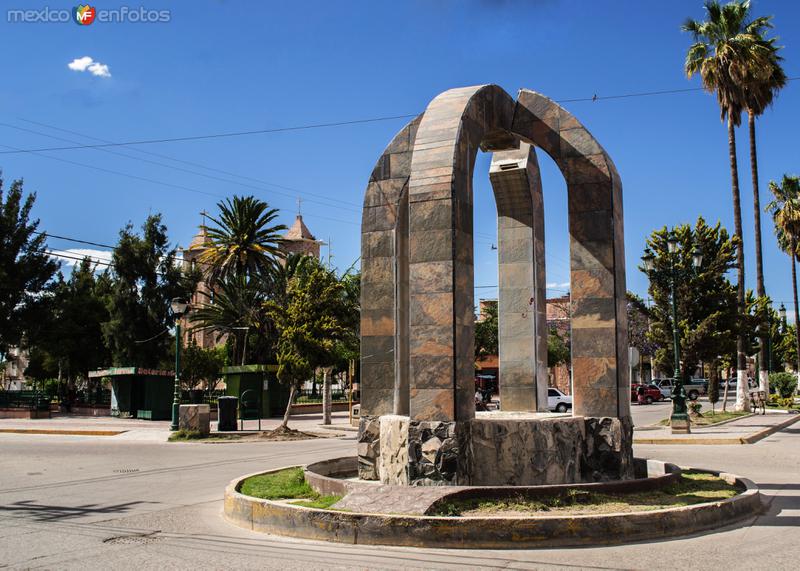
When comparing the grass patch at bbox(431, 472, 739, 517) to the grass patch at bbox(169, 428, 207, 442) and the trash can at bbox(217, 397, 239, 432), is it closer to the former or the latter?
the grass patch at bbox(169, 428, 207, 442)

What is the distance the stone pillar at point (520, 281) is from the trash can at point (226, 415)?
1497 centimetres

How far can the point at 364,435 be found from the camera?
10.5 metres

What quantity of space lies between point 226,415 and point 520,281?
15.7m

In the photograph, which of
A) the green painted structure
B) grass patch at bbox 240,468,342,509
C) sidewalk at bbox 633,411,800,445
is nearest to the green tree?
sidewalk at bbox 633,411,800,445

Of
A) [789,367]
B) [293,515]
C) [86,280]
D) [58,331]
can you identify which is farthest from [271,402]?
[789,367]

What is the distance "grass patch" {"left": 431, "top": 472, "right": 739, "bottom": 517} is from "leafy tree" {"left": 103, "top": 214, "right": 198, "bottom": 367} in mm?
36080

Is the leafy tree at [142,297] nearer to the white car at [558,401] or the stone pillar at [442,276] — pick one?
the white car at [558,401]

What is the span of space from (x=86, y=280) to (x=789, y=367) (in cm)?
9941

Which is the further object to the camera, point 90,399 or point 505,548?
point 90,399

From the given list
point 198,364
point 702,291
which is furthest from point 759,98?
point 198,364

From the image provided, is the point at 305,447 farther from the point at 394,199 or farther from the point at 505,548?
the point at 505,548

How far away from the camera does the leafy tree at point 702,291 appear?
1121 inches

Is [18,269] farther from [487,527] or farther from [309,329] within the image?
[487,527]

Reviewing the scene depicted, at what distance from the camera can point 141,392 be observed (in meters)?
35.9
